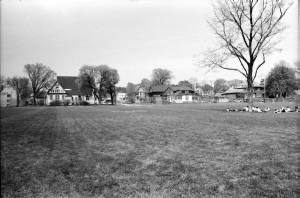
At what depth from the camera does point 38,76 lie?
8256 centimetres

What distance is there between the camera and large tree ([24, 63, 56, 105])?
268 feet

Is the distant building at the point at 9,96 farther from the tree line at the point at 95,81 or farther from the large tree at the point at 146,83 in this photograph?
the large tree at the point at 146,83

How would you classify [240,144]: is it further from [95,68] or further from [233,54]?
[95,68]

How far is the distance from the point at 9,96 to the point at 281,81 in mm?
97693

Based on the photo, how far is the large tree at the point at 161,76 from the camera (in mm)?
117000

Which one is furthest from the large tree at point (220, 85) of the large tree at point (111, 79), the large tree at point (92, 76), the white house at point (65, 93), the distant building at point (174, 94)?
the large tree at point (92, 76)

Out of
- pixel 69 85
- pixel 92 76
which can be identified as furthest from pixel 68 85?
pixel 92 76

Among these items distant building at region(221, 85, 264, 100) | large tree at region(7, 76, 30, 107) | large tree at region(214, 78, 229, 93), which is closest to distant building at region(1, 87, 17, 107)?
large tree at region(7, 76, 30, 107)

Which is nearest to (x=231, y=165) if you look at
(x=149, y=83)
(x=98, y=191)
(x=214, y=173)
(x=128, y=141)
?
(x=214, y=173)

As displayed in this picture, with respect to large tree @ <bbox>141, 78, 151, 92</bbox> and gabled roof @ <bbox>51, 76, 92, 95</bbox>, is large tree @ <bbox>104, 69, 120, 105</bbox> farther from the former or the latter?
large tree @ <bbox>141, 78, 151, 92</bbox>

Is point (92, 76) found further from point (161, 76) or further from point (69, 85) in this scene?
point (161, 76)

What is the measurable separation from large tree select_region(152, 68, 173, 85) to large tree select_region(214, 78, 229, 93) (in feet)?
184

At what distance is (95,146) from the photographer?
311 inches

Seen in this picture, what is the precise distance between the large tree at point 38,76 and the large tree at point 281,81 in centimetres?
8033
